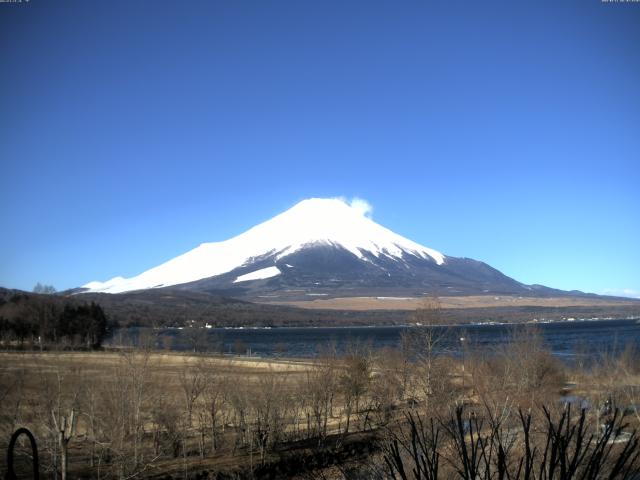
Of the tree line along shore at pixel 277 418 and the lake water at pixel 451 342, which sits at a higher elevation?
the tree line along shore at pixel 277 418

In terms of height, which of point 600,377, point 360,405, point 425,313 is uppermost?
point 425,313

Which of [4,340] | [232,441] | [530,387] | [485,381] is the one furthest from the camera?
[4,340]

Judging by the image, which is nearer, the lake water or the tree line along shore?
the tree line along shore

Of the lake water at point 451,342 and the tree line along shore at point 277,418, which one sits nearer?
the tree line along shore at point 277,418

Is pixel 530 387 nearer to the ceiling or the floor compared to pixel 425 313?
nearer to the floor

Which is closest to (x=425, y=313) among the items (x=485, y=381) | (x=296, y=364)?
(x=485, y=381)

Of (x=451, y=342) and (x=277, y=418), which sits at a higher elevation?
(x=277, y=418)

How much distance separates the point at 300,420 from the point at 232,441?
7036 millimetres

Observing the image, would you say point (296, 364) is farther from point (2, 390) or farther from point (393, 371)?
point (2, 390)

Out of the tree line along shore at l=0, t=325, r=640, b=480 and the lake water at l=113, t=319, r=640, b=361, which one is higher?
the tree line along shore at l=0, t=325, r=640, b=480

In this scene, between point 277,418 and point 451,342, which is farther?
point 451,342

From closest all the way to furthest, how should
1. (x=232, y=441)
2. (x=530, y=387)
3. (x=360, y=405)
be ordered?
(x=232, y=441), (x=530, y=387), (x=360, y=405)

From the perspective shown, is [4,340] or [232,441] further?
[4,340]

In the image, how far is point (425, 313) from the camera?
123ft
